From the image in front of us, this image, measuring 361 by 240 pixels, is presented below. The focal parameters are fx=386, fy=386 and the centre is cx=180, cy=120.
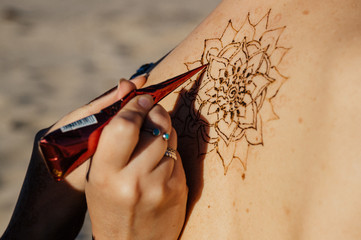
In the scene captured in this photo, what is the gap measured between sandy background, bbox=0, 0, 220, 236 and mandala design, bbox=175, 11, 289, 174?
4.63 ft

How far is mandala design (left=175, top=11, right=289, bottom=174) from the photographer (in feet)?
2.57

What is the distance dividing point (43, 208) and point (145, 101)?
0.54 metres

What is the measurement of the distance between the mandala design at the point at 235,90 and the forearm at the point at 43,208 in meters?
0.41

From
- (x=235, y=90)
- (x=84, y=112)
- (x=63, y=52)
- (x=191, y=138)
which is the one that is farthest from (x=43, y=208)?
(x=63, y=52)

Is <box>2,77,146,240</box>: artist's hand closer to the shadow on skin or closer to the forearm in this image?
the forearm

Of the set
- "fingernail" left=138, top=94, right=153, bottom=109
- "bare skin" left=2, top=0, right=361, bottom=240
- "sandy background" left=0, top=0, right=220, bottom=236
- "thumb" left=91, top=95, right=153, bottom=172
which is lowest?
"bare skin" left=2, top=0, right=361, bottom=240

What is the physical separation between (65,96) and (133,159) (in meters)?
2.30

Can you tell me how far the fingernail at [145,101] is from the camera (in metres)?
0.74

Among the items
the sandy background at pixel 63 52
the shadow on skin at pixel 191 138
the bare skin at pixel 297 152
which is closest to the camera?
the bare skin at pixel 297 152

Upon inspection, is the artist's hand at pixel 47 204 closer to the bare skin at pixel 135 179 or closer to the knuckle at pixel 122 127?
the bare skin at pixel 135 179

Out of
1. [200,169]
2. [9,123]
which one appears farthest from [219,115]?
[9,123]

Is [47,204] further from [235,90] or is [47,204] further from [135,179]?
[235,90]

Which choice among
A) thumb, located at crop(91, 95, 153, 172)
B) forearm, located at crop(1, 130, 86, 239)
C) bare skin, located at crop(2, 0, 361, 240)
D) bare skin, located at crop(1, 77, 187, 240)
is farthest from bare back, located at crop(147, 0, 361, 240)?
forearm, located at crop(1, 130, 86, 239)

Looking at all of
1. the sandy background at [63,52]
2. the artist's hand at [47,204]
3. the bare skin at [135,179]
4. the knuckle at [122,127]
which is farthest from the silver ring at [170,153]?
the sandy background at [63,52]
